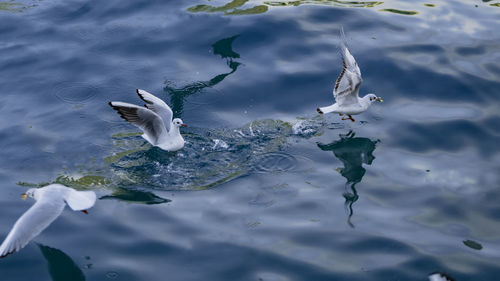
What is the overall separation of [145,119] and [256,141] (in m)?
2.01

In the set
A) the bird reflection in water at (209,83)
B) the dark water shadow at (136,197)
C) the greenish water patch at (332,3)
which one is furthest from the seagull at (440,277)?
the greenish water patch at (332,3)

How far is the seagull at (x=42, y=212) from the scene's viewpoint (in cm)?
812

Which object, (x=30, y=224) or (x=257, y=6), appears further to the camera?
(x=257, y=6)

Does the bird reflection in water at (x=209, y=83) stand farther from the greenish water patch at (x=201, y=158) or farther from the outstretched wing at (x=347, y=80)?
the outstretched wing at (x=347, y=80)

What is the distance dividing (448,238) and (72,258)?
5316 millimetres

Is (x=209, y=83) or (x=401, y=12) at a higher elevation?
(x=401, y=12)

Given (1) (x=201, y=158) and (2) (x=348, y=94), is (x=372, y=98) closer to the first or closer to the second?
(2) (x=348, y=94)

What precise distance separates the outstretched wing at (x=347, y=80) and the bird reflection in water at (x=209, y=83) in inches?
116

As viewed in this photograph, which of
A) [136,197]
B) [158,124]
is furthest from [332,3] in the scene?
[136,197]

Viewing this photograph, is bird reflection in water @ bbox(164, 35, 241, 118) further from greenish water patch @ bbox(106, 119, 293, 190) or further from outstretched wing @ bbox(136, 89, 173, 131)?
outstretched wing @ bbox(136, 89, 173, 131)

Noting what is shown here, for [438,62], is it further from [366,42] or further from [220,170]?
[220,170]

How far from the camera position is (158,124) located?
35.7 ft

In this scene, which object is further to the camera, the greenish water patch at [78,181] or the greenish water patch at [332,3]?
the greenish water patch at [332,3]

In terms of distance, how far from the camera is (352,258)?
877 centimetres
